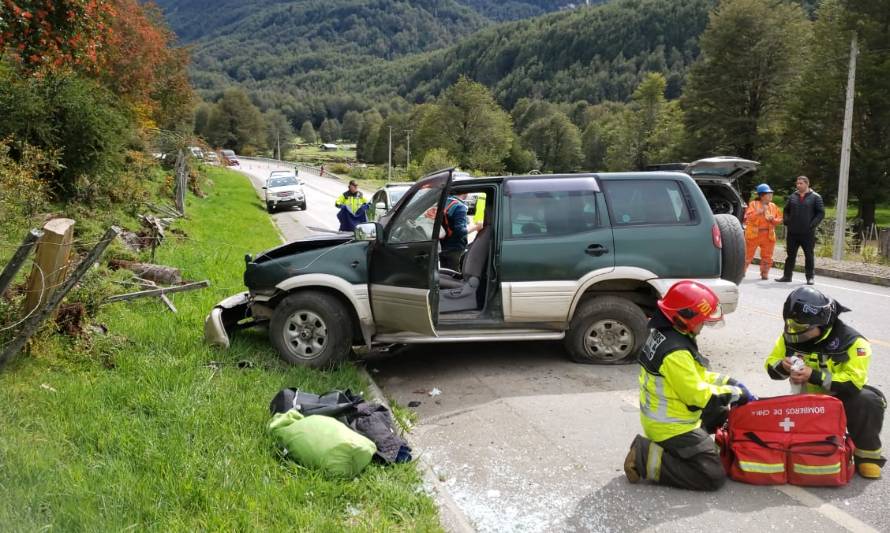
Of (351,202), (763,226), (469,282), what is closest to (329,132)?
(351,202)

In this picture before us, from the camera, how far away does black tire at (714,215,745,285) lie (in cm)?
644

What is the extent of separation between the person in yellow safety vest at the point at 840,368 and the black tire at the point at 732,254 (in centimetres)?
238

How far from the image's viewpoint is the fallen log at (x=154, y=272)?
8695 mm

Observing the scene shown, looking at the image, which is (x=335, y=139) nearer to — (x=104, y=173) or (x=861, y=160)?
(x=861, y=160)

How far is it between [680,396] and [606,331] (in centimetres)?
248

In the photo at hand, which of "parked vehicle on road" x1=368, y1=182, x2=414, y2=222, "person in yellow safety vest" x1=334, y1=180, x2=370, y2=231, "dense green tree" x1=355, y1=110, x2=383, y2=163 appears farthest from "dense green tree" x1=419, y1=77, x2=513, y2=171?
"person in yellow safety vest" x1=334, y1=180, x2=370, y2=231

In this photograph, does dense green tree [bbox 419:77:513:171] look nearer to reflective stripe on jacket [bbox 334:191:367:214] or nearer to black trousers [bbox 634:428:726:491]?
reflective stripe on jacket [bbox 334:191:367:214]

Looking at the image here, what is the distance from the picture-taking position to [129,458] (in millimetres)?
3787

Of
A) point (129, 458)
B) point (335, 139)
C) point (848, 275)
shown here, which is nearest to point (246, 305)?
point (129, 458)

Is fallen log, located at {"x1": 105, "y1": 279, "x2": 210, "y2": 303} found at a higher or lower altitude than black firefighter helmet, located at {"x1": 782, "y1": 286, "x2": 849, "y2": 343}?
lower

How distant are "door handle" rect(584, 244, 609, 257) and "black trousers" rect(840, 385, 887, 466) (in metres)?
2.52

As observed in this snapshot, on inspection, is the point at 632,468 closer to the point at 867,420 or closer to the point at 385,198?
the point at 867,420

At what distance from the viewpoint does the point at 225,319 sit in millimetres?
6484

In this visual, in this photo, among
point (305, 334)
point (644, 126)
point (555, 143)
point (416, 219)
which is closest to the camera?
point (416, 219)
